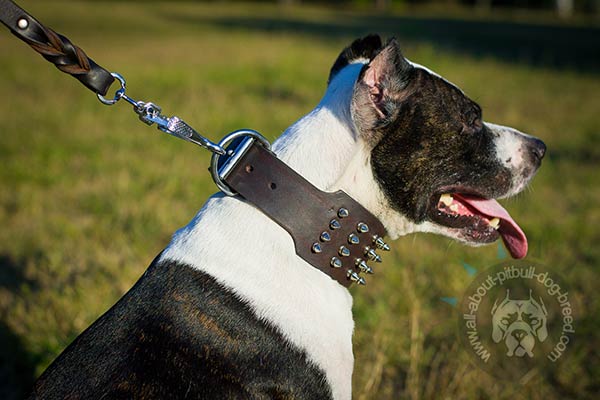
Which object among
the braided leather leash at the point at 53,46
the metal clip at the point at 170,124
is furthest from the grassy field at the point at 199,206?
the braided leather leash at the point at 53,46

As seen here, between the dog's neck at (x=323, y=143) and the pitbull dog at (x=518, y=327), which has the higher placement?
the dog's neck at (x=323, y=143)

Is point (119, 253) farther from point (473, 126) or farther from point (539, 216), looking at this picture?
point (539, 216)

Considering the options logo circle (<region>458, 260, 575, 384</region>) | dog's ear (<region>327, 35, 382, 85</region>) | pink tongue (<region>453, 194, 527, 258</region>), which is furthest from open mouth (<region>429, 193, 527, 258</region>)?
logo circle (<region>458, 260, 575, 384</region>)

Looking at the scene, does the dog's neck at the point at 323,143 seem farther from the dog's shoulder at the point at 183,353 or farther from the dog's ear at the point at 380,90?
the dog's shoulder at the point at 183,353

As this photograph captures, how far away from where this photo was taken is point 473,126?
2.46 m

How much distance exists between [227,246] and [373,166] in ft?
2.02

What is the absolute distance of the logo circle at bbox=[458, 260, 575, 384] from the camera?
344cm

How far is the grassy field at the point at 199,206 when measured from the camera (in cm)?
339

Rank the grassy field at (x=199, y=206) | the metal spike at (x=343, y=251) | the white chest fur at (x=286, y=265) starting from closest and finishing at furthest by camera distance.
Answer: the white chest fur at (x=286, y=265) → the metal spike at (x=343, y=251) → the grassy field at (x=199, y=206)

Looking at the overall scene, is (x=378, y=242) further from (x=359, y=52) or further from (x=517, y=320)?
(x=517, y=320)

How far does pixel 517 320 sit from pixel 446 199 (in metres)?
1.44

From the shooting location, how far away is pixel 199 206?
5574 millimetres

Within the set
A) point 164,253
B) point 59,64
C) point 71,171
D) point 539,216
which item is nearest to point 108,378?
point 164,253

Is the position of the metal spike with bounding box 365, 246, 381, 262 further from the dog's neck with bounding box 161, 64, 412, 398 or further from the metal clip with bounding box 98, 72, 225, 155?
the metal clip with bounding box 98, 72, 225, 155
